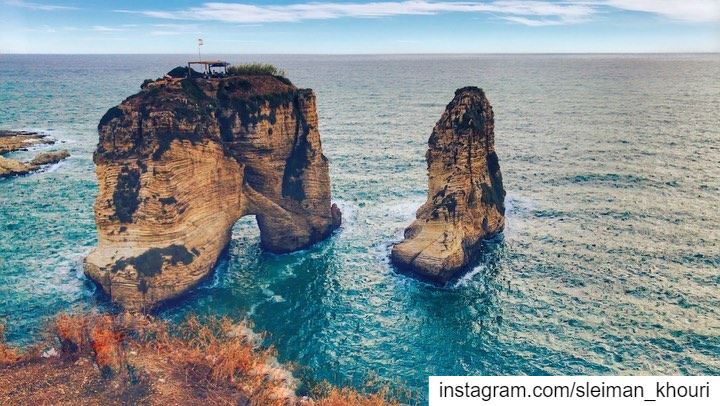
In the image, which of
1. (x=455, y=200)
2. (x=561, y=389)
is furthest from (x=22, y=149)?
(x=561, y=389)

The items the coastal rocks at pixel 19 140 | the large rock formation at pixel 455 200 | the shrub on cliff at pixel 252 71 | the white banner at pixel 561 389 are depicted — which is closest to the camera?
the white banner at pixel 561 389

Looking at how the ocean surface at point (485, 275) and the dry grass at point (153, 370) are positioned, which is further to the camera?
the ocean surface at point (485, 275)

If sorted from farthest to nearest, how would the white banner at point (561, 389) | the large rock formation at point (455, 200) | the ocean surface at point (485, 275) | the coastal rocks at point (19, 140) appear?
the coastal rocks at point (19, 140) < the large rock formation at point (455, 200) < the ocean surface at point (485, 275) < the white banner at point (561, 389)

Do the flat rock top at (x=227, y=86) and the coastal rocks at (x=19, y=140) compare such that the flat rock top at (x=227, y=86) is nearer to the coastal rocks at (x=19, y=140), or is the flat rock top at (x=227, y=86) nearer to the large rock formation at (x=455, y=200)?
the large rock formation at (x=455, y=200)

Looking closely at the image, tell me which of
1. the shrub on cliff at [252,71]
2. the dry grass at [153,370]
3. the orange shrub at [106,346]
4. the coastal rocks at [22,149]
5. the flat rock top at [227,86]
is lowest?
the dry grass at [153,370]

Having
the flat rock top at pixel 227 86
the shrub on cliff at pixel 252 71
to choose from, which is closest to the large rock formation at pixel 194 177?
the flat rock top at pixel 227 86

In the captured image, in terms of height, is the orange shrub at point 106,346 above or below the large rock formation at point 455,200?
below
